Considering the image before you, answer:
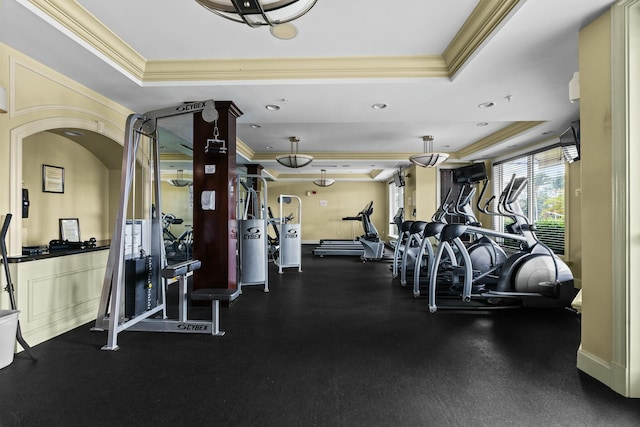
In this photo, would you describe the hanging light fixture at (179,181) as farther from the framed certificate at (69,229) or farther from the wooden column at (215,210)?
the wooden column at (215,210)

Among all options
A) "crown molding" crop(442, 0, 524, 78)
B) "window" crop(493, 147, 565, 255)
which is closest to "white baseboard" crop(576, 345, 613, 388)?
"crown molding" crop(442, 0, 524, 78)

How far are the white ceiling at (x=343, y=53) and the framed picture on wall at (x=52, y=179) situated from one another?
135cm

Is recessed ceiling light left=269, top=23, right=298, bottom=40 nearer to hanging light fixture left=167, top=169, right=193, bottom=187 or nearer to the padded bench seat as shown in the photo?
the padded bench seat

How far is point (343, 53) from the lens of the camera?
3219mm

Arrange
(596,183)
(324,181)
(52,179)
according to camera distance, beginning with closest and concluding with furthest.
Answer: (596,183) → (52,179) → (324,181)

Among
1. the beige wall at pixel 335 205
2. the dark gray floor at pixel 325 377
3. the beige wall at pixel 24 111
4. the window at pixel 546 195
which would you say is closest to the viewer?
the dark gray floor at pixel 325 377

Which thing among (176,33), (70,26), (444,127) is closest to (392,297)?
(444,127)

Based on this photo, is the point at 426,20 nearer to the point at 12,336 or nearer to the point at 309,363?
the point at 309,363

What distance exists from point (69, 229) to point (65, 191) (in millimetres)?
524

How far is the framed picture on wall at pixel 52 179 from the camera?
4.20 meters

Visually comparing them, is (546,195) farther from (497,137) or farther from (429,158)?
(429,158)

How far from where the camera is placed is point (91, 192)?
16.3 ft

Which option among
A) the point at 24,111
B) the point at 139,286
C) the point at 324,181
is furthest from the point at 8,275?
the point at 324,181

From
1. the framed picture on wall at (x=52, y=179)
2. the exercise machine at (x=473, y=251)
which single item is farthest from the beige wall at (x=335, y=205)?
the framed picture on wall at (x=52, y=179)
